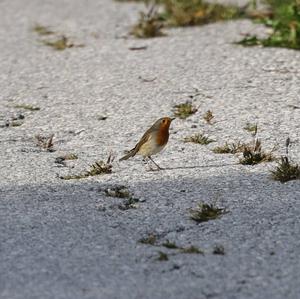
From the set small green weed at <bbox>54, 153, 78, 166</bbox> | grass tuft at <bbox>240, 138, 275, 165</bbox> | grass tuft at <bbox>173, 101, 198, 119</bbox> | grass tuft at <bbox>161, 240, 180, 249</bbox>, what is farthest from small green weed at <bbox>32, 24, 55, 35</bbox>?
grass tuft at <bbox>161, 240, 180, 249</bbox>

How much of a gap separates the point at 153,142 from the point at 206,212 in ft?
4.11

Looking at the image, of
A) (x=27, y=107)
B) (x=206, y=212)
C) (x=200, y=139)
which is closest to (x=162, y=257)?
(x=206, y=212)

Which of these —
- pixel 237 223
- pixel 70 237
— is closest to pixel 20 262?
pixel 70 237

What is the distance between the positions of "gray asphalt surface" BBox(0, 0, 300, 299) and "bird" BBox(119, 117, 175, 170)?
131 mm

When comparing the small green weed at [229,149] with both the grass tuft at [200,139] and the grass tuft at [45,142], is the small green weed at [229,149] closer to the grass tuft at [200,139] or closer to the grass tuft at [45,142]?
the grass tuft at [200,139]

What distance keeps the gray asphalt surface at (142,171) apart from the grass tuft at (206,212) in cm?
5

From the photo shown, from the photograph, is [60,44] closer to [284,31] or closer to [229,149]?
[284,31]

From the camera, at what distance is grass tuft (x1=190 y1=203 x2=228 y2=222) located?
603cm

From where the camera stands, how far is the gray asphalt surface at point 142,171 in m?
5.22

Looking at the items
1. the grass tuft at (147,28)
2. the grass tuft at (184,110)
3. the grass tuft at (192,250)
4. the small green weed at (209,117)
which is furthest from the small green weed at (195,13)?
the grass tuft at (192,250)

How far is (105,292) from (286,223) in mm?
1470

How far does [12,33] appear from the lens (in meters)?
12.2

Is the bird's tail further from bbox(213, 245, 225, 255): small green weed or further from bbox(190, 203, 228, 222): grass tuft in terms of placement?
bbox(213, 245, 225, 255): small green weed

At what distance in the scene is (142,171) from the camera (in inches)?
283
